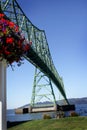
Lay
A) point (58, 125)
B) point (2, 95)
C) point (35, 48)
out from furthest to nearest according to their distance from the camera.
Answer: point (35, 48) → point (58, 125) → point (2, 95)

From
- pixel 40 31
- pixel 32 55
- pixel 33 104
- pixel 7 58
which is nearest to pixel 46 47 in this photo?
pixel 40 31

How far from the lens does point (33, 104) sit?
401 ft

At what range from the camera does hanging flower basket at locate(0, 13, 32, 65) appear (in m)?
8.23

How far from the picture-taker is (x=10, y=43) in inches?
328

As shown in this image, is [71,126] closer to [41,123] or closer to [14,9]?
[41,123]

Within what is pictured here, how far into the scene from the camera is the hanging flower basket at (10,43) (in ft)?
27.0

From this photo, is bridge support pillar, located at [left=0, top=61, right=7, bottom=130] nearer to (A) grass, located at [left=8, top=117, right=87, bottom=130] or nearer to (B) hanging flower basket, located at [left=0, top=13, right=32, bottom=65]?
(B) hanging flower basket, located at [left=0, top=13, right=32, bottom=65]

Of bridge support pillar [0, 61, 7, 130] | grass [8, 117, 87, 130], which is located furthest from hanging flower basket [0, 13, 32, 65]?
grass [8, 117, 87, 130]

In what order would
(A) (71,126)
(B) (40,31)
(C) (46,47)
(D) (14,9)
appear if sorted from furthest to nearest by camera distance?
(C) (46,47) < (B) (40,31) < (D) (14,9) < (A) (71,126)

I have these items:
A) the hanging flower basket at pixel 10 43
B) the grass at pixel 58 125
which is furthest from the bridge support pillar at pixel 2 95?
the grass at pixel 58 125

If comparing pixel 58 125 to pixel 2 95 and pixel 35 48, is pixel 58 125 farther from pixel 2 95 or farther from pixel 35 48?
pixel 35 48

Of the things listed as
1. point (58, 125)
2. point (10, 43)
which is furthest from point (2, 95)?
point (58, 125)

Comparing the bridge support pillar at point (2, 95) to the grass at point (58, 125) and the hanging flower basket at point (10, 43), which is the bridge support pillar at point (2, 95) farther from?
the grass at point (58, 125)

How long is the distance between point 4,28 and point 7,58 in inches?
29.6
